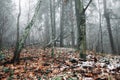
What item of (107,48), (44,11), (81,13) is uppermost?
(44,11)

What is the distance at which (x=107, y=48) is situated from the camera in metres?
45.2

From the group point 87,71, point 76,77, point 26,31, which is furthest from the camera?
point 26,31

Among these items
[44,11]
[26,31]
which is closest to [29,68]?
[26,31]

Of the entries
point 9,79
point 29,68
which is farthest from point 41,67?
point 9,79

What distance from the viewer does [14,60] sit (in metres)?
8.55

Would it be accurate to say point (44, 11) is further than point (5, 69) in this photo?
Answer: Yes

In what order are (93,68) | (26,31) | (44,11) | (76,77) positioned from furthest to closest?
(44,11)
(26,31)
(93,68)
(76,77)

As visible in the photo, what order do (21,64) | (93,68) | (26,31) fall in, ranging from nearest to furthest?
(93,68), (21,64), (26,31)

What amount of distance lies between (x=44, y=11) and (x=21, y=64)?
17.7 m

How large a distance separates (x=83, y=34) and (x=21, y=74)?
11.5 feet

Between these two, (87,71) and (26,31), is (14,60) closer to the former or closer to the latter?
(26,31)

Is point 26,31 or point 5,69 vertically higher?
point 26,31

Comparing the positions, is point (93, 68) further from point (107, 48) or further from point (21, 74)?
point (107, 48)

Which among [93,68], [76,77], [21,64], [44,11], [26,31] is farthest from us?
[44,11]
